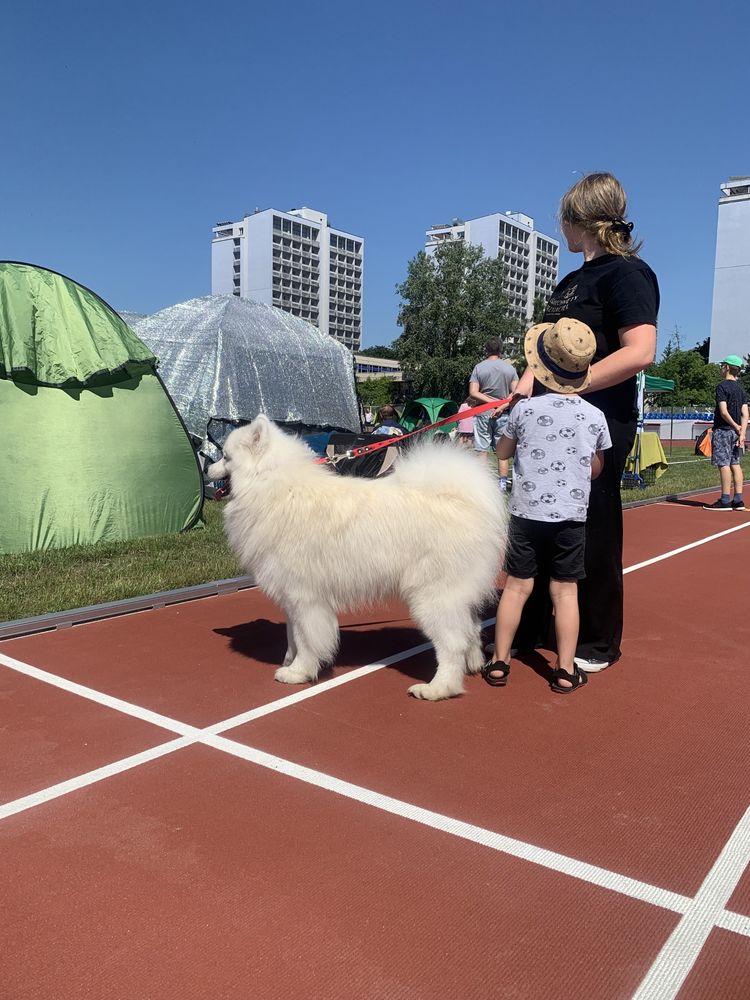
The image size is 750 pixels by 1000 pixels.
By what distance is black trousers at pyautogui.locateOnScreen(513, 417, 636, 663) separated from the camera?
464 centimetres

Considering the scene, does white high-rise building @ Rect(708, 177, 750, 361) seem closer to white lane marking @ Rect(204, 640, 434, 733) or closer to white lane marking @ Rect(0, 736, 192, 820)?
white lane marking @ Rect(204, 640, 434, 733)

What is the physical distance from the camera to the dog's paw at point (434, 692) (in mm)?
4199

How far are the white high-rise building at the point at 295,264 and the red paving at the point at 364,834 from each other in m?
151

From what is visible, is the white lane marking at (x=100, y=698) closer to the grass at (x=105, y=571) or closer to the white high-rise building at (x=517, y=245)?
the grass at (x=105, y=571)

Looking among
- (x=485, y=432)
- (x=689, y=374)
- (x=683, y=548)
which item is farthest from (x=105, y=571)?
(x=689, y=374)

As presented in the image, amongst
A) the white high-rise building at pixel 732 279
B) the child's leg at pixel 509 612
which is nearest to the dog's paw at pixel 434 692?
the child's leg at pixel 509 612

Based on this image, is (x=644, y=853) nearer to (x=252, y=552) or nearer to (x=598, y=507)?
(x=598, y=507)

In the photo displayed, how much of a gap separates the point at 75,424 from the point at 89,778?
597 cm

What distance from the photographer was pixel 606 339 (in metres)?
4.53

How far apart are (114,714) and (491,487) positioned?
97.9 inches

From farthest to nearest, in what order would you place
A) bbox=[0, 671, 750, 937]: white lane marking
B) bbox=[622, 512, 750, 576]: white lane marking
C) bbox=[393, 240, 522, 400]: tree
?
bbox=[393, 240, 522, 400]: tree
bbox=[622, 512, 750, 576]: white lane marking
bbox=[0, 671, 750, 937]: white lane marking

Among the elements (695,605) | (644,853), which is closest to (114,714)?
(644,853)

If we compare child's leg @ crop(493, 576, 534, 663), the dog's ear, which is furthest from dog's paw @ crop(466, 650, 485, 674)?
the dog's ear

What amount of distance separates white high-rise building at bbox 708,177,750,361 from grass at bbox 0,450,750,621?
107637 millimetres
